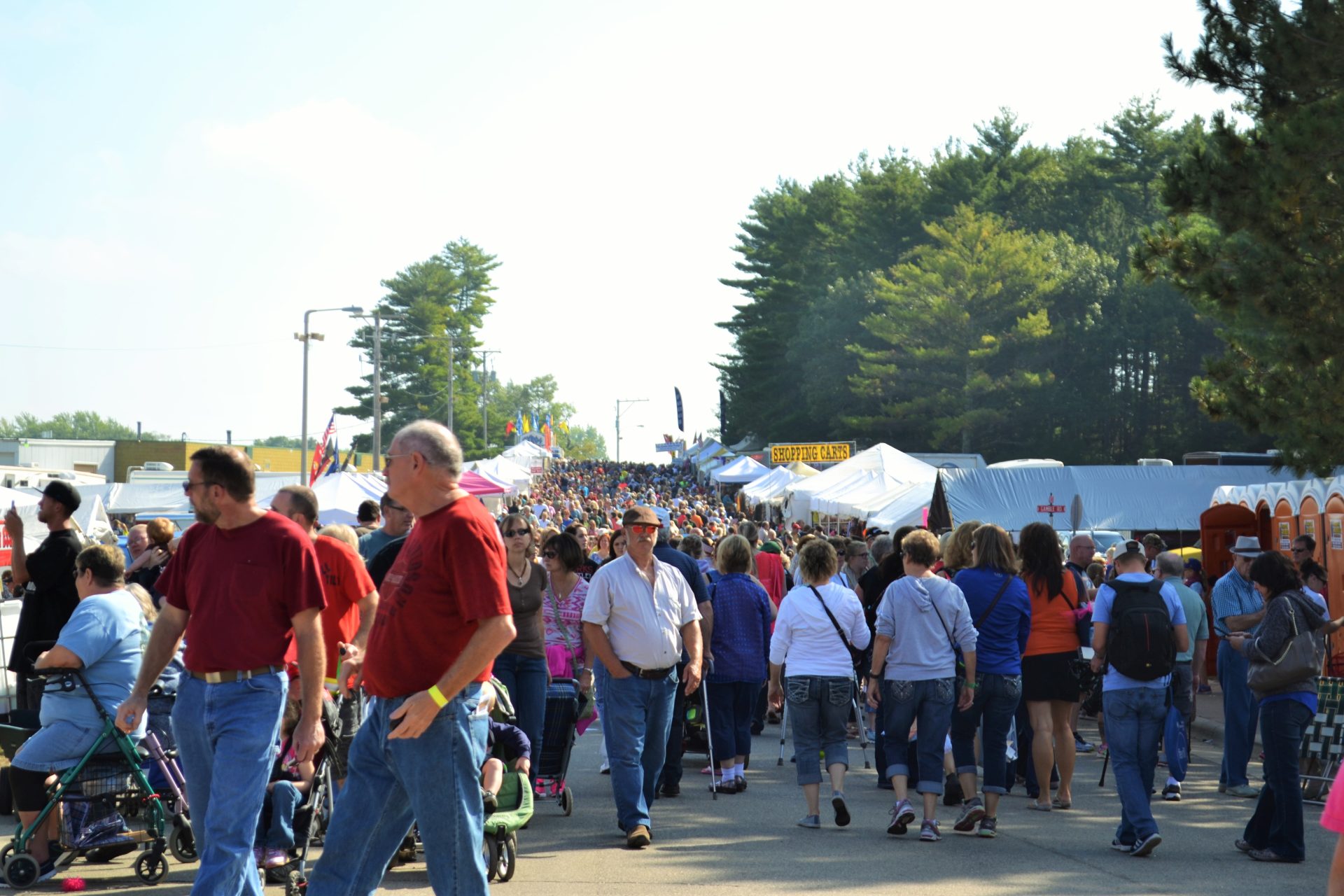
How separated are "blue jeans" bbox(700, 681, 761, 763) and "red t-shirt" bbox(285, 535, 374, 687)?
3961 millimetres

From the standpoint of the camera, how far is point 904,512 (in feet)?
80.5

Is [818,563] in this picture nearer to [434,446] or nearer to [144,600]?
[144,600]

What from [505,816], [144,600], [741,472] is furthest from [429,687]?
[741,472]

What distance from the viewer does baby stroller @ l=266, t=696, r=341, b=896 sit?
650cm

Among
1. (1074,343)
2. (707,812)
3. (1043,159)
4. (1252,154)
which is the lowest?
(707,812)

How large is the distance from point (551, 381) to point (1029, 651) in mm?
179930

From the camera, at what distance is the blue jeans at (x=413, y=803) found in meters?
4.33

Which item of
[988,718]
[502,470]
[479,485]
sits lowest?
[988,718]

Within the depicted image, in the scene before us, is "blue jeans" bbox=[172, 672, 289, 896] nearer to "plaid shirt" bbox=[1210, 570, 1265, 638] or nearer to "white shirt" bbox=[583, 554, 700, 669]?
"white shirt" bbox=[583, 554, 700, 669]

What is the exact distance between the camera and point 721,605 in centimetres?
1048

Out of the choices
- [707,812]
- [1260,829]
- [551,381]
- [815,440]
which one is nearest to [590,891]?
[707,812]

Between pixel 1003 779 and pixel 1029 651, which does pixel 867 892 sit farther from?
pixel 1029 651

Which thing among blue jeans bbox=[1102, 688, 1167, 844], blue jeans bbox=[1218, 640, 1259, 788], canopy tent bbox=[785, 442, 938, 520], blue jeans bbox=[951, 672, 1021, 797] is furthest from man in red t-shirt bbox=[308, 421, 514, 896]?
canopy tent bbox=[785, 442, 938, 520]

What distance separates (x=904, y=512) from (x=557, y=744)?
1617 centimetres
